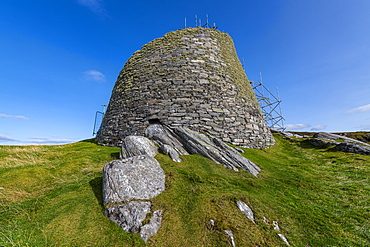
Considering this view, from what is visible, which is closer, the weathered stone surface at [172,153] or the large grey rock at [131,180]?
the large grey rock at [131,180]

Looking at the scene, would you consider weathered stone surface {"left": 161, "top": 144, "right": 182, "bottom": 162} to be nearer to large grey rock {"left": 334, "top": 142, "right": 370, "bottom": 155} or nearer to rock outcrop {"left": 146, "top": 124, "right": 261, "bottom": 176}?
rock outcrop {"left": 146, "top": 124, "right": 261, "bottom": 176}

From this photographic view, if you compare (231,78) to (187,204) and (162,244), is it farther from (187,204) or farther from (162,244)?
(162,244)

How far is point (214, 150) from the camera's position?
8.84 m

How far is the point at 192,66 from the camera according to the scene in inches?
533

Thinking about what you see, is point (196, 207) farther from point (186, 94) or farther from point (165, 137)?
point (186, 94)

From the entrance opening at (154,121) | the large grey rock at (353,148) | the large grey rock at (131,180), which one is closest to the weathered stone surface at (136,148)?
the large grey rock at (131,180)

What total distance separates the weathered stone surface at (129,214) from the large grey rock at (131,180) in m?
0.24

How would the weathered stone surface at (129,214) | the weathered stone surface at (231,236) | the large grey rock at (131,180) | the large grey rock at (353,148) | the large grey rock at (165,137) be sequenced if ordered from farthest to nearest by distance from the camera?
the large grey rock at (353,148)
the large grey rock at (165,137)
the large grey rock at (131,180)
the weathered stone surface at (129,214)
the weathered stone surface at (231,236)

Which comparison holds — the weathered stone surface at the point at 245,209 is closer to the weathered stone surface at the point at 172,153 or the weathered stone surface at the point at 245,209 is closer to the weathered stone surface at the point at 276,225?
the weathered stone surface at the point at 276,225

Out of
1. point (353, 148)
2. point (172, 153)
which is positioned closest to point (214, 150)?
point (172, 153)

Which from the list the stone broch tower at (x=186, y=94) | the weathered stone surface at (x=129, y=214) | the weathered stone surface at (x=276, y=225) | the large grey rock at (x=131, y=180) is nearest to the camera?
the weathered stone surface at (x=129, y=214)

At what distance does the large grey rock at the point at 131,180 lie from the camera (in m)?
4.63

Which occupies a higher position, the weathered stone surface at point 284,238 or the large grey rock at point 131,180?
the large grey rock at point 131,180

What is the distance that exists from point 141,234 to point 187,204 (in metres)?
1.49
